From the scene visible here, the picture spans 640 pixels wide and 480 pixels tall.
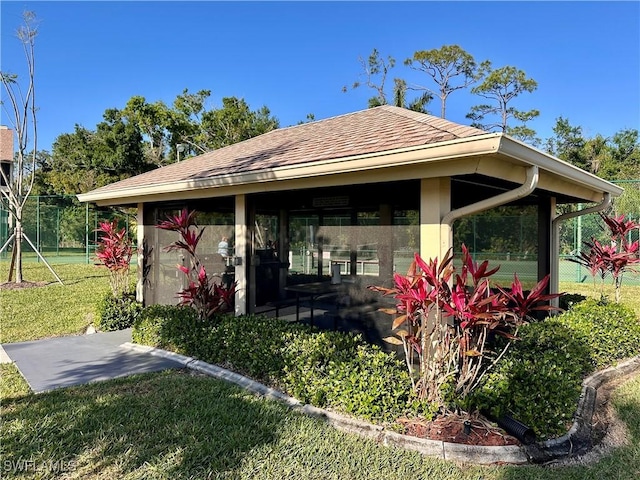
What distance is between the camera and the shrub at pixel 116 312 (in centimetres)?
699

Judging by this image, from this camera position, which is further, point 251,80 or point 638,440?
point 251,80

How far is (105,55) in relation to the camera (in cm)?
1202

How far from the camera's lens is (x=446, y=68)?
29484 mm

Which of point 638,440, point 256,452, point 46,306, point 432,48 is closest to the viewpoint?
point 256,452

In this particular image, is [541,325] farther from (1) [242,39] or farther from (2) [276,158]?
(1) [242,39]

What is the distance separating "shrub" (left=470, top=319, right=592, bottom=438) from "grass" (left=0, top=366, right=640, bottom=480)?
38 cm

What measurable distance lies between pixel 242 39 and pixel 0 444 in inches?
509

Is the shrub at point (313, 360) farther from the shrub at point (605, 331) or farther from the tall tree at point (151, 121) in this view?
the tall tree at point (151, 121)

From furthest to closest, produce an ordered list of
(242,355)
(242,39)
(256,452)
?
(242,39), (242,355), (256,452)

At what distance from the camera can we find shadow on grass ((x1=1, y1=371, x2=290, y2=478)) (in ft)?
9.02

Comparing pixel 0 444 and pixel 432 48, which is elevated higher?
pixel 432 48

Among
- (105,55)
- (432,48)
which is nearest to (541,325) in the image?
(105,55)

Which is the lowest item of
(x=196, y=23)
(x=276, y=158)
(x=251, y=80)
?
(x=276, y=158)

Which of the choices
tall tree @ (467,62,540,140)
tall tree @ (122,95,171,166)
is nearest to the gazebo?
tall tree @ (122,95,171,166)
